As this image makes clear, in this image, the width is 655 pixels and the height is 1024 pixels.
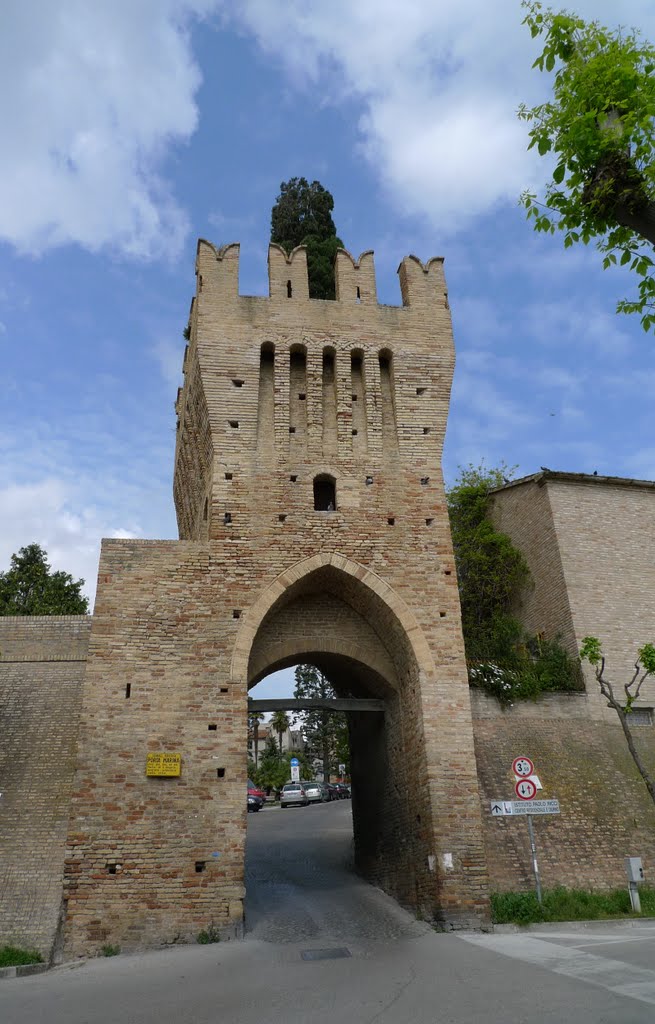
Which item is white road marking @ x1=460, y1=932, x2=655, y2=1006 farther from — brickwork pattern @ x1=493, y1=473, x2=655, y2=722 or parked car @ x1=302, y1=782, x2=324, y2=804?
parked car @ x1=302, y1=782, x2=324, y2=804

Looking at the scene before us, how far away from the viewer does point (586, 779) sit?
13320 millimetres

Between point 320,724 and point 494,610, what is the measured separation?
83.7 feet

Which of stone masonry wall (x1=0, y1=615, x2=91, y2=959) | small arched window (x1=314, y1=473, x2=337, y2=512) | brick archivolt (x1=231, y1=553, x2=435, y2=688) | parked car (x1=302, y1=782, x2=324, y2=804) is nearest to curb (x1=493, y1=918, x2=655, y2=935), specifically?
brick archivolt (x1=231, y1=553, x2=435, y2=688)

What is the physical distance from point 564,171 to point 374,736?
11258 mm

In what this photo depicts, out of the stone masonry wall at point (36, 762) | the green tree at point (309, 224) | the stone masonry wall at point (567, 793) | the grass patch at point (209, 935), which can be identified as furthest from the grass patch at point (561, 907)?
the green tree at point (309, 224)

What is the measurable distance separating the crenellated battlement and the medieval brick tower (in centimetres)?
5

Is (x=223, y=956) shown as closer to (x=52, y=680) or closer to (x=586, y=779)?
(x=52, y=680)

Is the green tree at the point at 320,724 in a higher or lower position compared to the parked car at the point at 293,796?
higher

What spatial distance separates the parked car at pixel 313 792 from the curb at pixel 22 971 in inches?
916

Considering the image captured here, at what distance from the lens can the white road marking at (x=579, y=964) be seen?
6.54 m

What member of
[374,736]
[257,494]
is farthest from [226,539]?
[374,736]

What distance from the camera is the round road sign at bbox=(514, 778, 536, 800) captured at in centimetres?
1092

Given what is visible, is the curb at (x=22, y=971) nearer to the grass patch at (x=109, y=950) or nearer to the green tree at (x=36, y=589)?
the grass patch at (x=109, y=950)

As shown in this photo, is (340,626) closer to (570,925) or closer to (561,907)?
(561,907)
